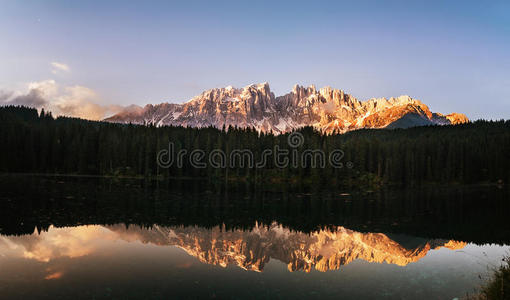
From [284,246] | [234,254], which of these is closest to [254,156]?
[284,246]

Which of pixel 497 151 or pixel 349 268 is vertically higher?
pixel 497 151

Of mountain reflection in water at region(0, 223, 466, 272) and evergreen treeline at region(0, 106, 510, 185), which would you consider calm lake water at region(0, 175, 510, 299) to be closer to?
mountain reflection in water at region(0, 223, 466, 272)

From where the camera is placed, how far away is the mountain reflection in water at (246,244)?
77.5 ft

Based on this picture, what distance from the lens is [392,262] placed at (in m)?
24.5

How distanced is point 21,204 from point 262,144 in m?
123

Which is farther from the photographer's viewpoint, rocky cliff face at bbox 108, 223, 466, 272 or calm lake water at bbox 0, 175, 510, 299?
rocky cliff face at bbox 108, 223, 466, 272

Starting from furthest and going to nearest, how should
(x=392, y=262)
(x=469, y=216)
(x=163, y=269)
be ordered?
(x=469, y=216) < (x=392, y=262) < (x=163, y=269)

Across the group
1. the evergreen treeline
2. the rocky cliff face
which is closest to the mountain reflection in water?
the rocky cliff face

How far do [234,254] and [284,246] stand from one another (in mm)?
5127

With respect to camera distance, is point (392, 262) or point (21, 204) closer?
point (392, 262)

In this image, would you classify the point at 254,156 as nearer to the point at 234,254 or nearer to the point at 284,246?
the point at 284,246

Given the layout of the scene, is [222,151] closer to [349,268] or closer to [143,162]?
[143,162]

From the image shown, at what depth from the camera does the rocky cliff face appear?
23938 mm

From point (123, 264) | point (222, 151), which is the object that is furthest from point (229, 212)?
point (222, 151)
